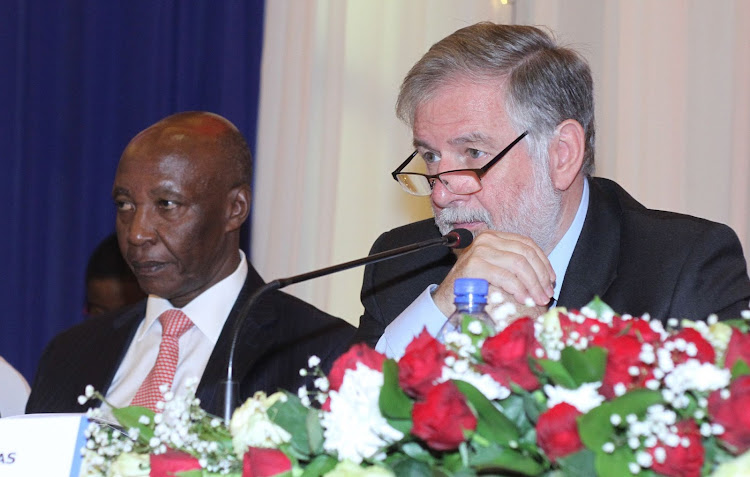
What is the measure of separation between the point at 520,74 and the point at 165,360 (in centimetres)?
136

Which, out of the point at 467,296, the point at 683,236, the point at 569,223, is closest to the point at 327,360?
the point at 569,223

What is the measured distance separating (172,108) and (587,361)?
3.43m

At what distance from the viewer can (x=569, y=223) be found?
230 centimetres

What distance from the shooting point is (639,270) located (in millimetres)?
2074

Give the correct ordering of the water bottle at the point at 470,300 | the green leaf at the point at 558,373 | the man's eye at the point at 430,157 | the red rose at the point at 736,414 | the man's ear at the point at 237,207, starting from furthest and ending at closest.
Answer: the man's ear at the point at 237,207
the man's eye at the point at 430,157
the water bottle at the point at 470,300
the green leaf at the point at 558,373
the red rose at the point at 736,414

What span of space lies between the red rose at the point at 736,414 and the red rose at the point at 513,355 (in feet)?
0.55

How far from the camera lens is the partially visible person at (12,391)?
3084mm

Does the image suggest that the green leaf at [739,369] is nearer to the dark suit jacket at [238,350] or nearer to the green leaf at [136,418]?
the green leaf at [136,418]

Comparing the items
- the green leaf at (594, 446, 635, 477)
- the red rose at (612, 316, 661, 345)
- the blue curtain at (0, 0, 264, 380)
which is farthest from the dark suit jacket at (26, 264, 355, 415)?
the green leaf at (594, 446, 635, 477)

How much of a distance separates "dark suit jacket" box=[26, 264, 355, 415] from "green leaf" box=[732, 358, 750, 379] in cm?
185

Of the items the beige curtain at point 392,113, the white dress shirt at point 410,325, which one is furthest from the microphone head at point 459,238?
the beige curtain at point 392,113

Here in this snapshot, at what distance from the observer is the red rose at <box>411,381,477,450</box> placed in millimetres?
917

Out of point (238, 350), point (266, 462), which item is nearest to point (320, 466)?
point (266, 462)

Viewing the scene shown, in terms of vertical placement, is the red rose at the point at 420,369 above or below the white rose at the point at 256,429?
above
